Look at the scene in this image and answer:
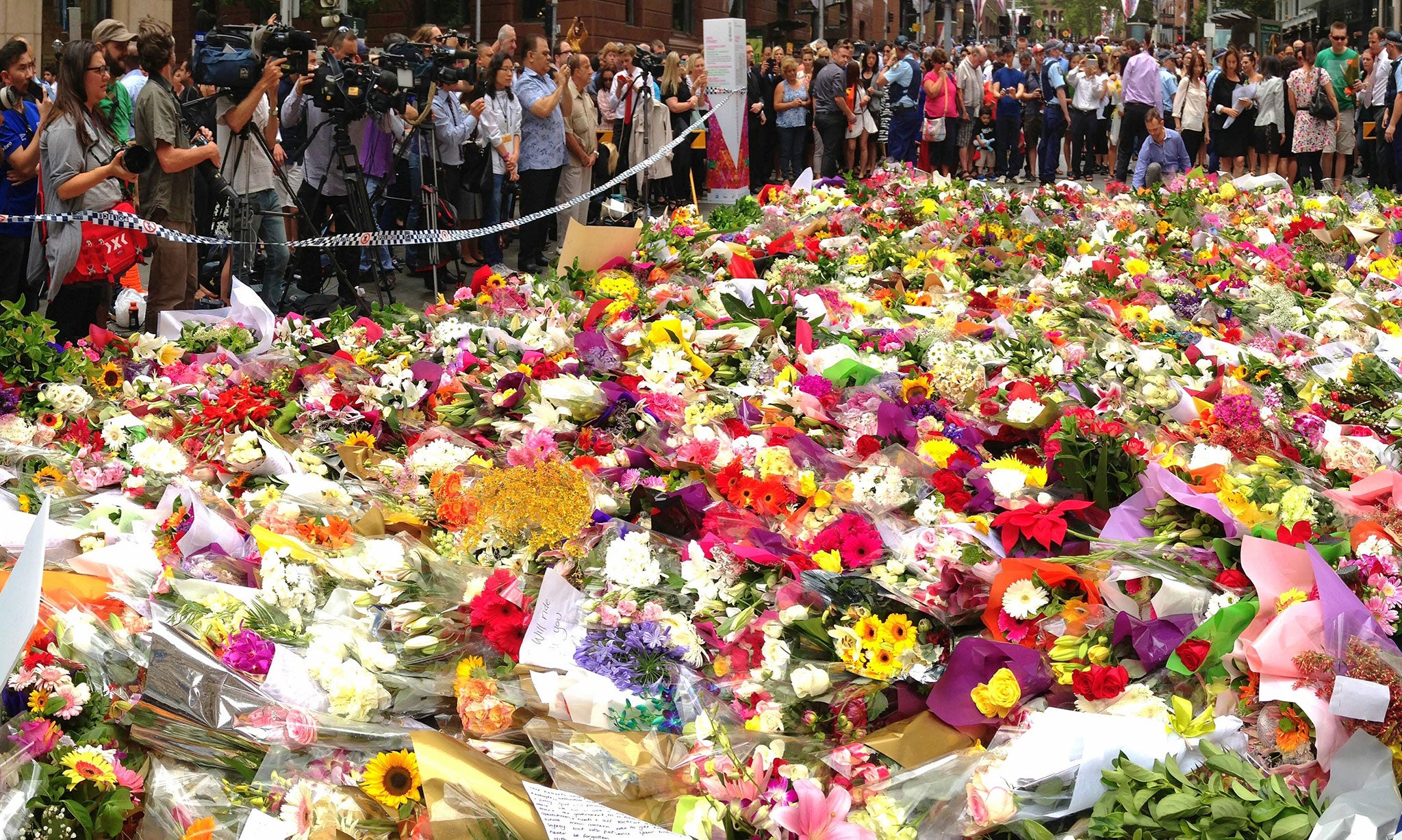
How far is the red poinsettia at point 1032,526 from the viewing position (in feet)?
8.48

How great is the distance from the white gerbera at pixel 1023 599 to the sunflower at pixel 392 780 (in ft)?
3.30

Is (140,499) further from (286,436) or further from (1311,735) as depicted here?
(1311,735)

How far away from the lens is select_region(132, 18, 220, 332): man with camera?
18.6 ft

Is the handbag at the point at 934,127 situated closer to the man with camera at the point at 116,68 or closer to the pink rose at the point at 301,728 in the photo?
the man with camera at the point at 116,68

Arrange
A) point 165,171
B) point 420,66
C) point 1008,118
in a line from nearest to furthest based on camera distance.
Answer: point 165,171
point 420,66
point 1008,118

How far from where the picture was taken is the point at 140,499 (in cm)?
342

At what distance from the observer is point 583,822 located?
1.87 meters

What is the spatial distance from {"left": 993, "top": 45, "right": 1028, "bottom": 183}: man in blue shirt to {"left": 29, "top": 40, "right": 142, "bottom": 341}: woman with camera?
10.6 metres

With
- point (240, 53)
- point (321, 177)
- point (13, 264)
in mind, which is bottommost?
point (13, 264)

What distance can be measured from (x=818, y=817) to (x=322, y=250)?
615 cm

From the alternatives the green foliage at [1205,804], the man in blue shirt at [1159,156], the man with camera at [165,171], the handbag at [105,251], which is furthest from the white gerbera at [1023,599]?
the man in blue shirt at [1159,156]

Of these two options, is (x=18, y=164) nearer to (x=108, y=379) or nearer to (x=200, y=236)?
(x=200, y=236)

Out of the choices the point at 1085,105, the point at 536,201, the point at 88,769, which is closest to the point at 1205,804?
the point at 88,769

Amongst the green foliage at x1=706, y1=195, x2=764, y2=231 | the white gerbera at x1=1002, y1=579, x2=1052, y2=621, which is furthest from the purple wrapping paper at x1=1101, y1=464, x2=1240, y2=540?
the green foliage at x1=706, y1=195, x2=764, y2=231
